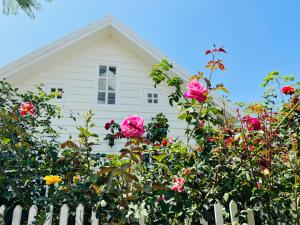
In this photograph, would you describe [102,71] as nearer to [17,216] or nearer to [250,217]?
[17,216]

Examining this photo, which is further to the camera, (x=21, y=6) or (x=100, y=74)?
(x=100, y=74)

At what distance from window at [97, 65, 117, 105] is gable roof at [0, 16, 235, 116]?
1011 mm

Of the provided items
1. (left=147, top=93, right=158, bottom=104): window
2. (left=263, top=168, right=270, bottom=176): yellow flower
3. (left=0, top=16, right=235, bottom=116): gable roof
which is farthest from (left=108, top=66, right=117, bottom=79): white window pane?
(left=263, top=168, right=270, bottom=176): yellow flower

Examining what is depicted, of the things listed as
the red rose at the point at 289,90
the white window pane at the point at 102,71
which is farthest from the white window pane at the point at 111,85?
the red rose at the point at 289,90

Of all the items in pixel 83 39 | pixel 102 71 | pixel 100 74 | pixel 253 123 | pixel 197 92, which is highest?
pixel 83 39

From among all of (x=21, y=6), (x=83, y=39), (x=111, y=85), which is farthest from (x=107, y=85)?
(x=21, y=6)

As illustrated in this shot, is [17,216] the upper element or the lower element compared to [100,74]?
lower

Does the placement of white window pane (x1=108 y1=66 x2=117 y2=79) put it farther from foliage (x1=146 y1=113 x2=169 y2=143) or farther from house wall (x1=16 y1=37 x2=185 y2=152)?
foliage (x1=146 y1=113 x2=169 y2=143)

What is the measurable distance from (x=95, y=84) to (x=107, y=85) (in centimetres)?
34

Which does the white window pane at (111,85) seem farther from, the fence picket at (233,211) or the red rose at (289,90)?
the fence picket at (233,211)

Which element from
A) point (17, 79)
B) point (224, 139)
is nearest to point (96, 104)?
point (17, 79)

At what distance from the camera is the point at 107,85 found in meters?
7.67

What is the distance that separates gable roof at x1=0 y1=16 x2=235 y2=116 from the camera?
6.88m

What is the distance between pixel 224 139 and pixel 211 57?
708mm
